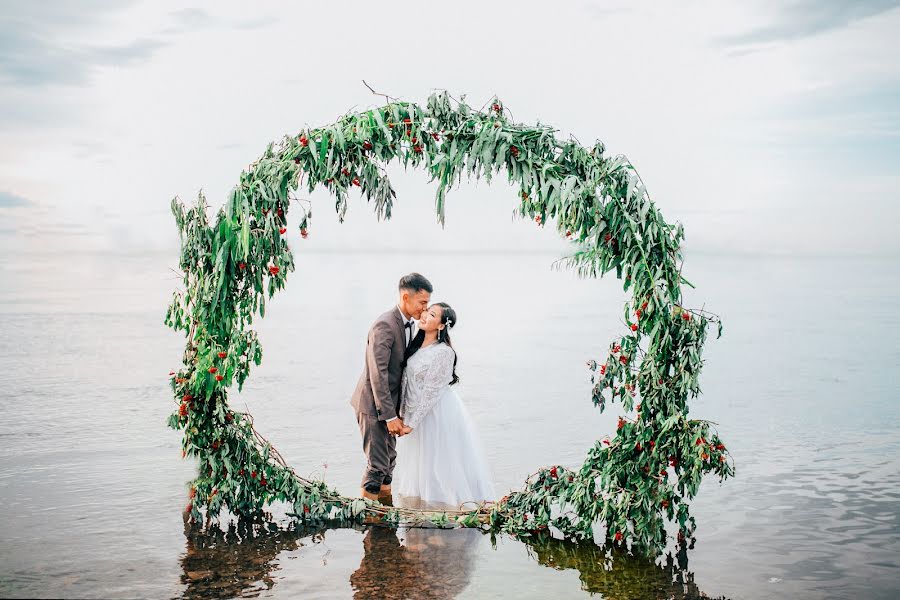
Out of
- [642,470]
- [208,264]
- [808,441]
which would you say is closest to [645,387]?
[642,470]

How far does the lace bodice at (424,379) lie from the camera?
6191 millimetres

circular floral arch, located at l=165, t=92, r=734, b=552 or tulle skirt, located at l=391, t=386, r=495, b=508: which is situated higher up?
circular floral arch, located at l=165, t=92, r=734, b=552

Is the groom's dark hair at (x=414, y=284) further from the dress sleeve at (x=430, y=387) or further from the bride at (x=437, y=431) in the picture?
the dress sleeve at (x=430, y=387)

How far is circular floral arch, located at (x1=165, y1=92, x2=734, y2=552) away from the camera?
5160mm

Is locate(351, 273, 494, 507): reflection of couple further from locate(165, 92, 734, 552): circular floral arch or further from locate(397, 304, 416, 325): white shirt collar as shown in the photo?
locate(165, 92, 734, 552): circular floral arch

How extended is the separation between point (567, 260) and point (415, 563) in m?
2.14

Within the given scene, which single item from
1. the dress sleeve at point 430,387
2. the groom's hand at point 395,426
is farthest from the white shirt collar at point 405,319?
the groom's hand at point 395,426

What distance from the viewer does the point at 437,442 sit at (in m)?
6.29

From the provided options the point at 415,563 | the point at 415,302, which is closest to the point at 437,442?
the point at 415,302

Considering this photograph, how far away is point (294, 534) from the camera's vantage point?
5727mm

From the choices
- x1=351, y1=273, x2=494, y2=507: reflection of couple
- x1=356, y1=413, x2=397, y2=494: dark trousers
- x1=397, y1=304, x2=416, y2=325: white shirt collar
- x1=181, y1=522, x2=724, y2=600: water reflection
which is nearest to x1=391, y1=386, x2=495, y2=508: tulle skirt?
x1=351, y1=273, x2=494, y2=507: reflection of couple

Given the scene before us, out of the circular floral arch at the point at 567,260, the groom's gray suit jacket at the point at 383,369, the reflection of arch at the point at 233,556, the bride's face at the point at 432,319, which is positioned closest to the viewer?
the reflection of arch at the point at 233,556

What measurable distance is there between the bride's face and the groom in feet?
0.16

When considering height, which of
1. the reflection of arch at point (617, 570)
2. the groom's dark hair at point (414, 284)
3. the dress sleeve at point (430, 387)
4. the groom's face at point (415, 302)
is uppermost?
the groom's dark hair at point (414, 284)
